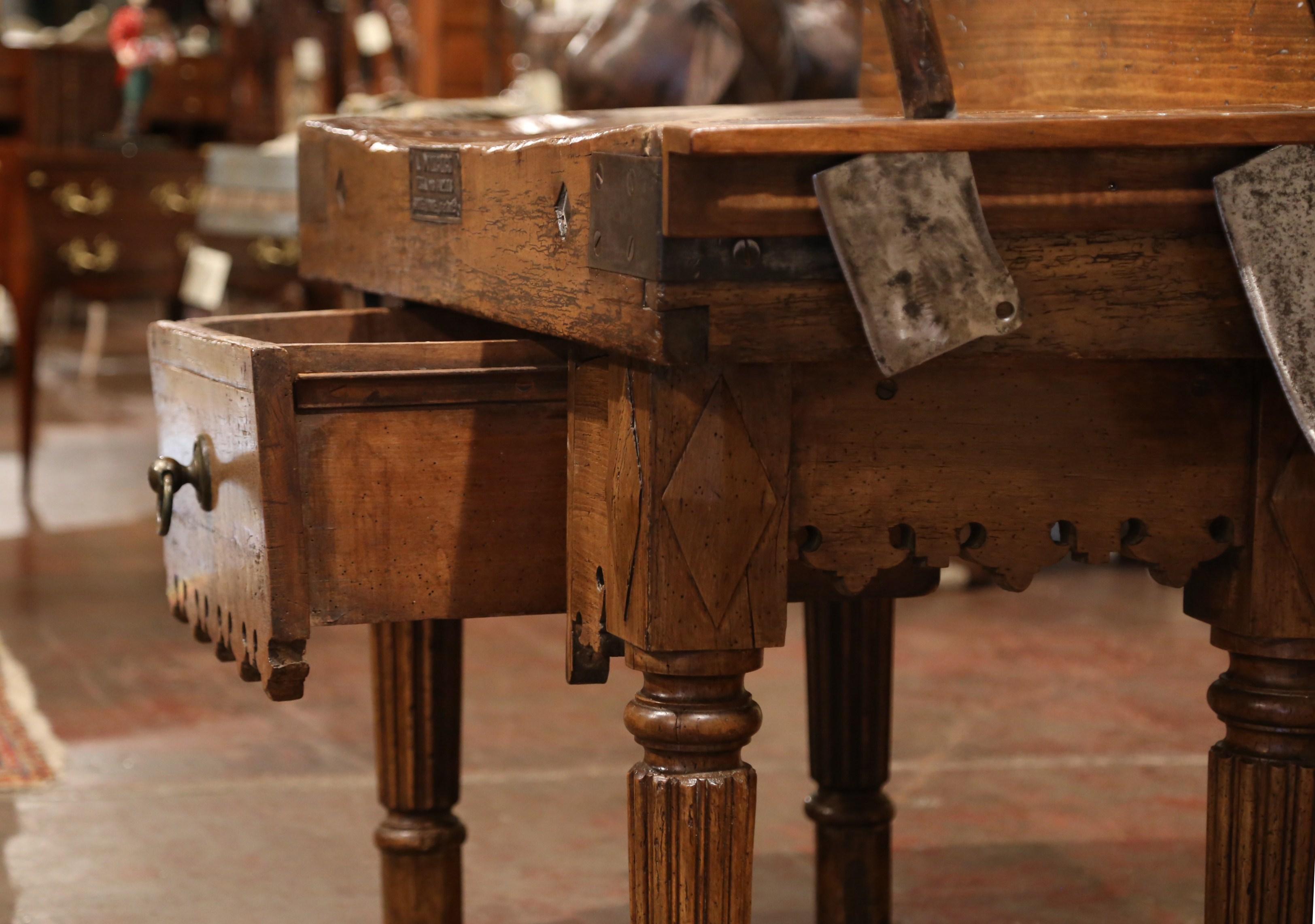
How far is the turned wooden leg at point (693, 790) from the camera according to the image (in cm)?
117

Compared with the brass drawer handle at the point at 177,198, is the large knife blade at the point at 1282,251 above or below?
below

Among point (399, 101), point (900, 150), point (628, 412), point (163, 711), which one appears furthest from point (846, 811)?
point (399, 101)

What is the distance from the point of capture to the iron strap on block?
1.07 meters

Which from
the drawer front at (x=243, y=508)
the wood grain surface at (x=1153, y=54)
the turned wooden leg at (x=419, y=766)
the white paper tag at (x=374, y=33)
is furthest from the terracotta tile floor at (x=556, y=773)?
the white paper tag at (x=374, y=33)

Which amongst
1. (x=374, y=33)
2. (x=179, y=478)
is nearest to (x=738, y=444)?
(x=179, y=478)

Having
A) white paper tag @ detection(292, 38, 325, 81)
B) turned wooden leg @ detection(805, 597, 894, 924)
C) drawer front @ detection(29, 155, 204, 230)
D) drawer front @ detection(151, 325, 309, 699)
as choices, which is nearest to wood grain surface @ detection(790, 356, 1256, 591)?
drawer front @ detection(151, 325, 309, 699)

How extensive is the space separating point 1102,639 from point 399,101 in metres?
1.68

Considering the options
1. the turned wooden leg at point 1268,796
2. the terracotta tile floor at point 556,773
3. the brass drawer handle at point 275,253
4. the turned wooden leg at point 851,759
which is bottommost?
the terracotta tile floor at point 556,773

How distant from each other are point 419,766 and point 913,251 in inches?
37.3

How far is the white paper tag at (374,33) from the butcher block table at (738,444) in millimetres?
4010

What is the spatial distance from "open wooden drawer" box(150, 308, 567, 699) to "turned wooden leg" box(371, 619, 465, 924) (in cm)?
42

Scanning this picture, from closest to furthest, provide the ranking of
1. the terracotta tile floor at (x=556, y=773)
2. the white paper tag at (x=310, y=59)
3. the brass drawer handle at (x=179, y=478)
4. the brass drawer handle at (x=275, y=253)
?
the brass drawer handle at (x=179, y=478) < the terracotta tile floor at (x=556, y=773) < the brass drawer handle at (x=275, y=253) < the white paper tag at (x=310, y=59)

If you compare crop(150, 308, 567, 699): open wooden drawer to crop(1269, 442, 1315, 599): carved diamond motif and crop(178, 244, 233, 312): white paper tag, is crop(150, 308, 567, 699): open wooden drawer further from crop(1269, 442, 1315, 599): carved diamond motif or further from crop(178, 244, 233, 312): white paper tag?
crop(178, 244, 233, 312): white paper tag

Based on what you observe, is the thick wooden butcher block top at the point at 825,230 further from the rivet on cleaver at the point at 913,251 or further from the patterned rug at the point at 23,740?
the patterned rug at the point at 23,740
